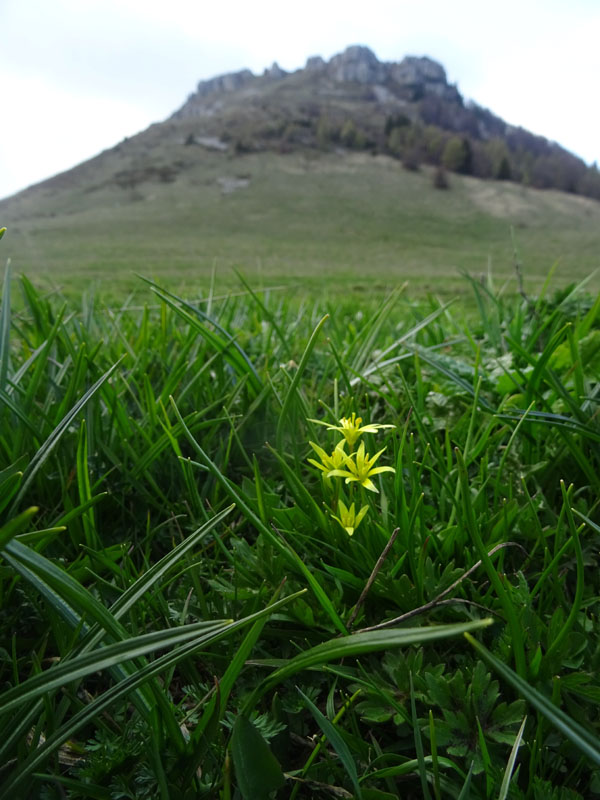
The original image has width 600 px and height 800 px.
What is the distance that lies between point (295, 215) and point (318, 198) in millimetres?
5888

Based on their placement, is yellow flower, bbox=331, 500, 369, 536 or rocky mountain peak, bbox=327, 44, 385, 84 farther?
rocky mountain peak, bbox=327, 44, 385, 84

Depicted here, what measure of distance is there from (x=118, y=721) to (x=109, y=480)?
52 cm

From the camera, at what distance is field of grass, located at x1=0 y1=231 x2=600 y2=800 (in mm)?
605

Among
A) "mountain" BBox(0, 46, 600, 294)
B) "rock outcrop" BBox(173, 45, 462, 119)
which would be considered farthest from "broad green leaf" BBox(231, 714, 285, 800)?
"rock outcrop" BBox(173, 45, 462, 119)

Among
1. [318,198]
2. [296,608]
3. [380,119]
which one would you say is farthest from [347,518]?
[380,119]

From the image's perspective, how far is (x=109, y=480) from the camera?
1147 millimetres

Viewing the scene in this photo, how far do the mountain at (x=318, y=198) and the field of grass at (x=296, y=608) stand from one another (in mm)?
16864

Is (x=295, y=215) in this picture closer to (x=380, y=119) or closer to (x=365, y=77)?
(x=380, y=119)

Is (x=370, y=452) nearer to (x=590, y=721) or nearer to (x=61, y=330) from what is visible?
(x=590, y=721)

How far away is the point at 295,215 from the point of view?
41250 mm

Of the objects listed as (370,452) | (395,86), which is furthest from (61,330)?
(395,86)

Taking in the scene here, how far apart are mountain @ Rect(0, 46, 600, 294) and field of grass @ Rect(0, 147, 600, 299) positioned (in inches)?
6.9

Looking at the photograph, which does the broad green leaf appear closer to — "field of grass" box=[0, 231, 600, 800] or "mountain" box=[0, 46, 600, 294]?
"field of grass" box=[0, 231, 600, 800]

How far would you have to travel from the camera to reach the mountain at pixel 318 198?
2792 centimetres
